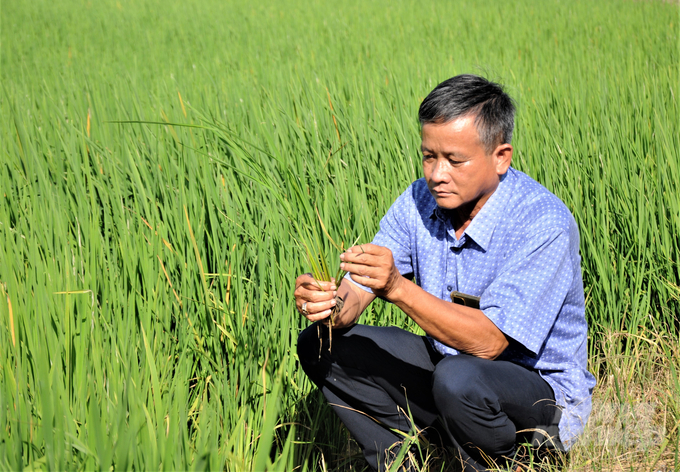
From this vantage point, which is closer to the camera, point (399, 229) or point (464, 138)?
point (464, 138)

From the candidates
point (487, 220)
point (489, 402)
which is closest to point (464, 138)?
point (487, 220)

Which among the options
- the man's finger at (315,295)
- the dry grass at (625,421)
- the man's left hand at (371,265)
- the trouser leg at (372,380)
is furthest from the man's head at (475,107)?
the dry grass at (625,421)

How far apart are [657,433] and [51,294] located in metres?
1.66

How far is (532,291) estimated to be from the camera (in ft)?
4.28

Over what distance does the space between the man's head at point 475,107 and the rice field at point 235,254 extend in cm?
39

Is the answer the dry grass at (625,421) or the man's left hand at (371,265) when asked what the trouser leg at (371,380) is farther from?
the man's left hand at (371,265)

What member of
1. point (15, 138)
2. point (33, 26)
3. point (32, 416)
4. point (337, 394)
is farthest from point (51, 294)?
point (33, 26)

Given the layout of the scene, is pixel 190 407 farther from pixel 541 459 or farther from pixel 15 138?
pixel 15 138

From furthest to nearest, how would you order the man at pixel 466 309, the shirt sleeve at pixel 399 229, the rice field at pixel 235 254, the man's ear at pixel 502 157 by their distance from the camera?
the shirt sleeve at pixel 399 229
the man's ear at pixel 502 157
the man at pixel 466 309
the rice field at pixel 235 254

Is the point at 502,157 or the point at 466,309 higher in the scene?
the point at 502,157

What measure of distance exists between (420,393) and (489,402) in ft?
0.97

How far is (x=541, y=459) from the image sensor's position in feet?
4.85

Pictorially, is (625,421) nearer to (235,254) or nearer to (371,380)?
(371,380)

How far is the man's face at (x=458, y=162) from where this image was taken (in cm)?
135
